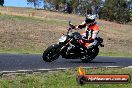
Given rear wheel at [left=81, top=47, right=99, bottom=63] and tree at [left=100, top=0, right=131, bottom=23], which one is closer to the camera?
rear wheel at [left=81, top=47, right=99, bottom=63]

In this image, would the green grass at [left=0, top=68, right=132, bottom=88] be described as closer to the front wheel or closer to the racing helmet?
the front wheel

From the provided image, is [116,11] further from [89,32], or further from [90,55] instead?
[89,32]

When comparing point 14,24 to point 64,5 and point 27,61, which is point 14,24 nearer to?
point 27,61

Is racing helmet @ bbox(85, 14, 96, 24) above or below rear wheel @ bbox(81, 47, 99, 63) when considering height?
above

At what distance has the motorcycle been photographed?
15781mm

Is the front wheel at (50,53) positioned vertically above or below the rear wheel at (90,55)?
above

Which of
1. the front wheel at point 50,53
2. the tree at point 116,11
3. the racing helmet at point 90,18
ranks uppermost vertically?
the racing helmet at point 90,18

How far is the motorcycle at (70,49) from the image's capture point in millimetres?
15781

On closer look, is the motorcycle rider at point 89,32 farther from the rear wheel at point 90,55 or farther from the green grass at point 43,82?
the green grass at point 43,82

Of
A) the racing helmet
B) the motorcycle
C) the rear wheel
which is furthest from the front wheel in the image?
the racing helmet

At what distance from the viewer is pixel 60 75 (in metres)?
12.1

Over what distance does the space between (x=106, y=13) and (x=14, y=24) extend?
72.3 m

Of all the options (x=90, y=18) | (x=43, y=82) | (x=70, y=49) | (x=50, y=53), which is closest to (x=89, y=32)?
(x=90, y=18)

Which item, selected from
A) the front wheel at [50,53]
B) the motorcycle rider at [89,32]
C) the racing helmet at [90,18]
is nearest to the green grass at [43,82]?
the front wheel at [50,53]
